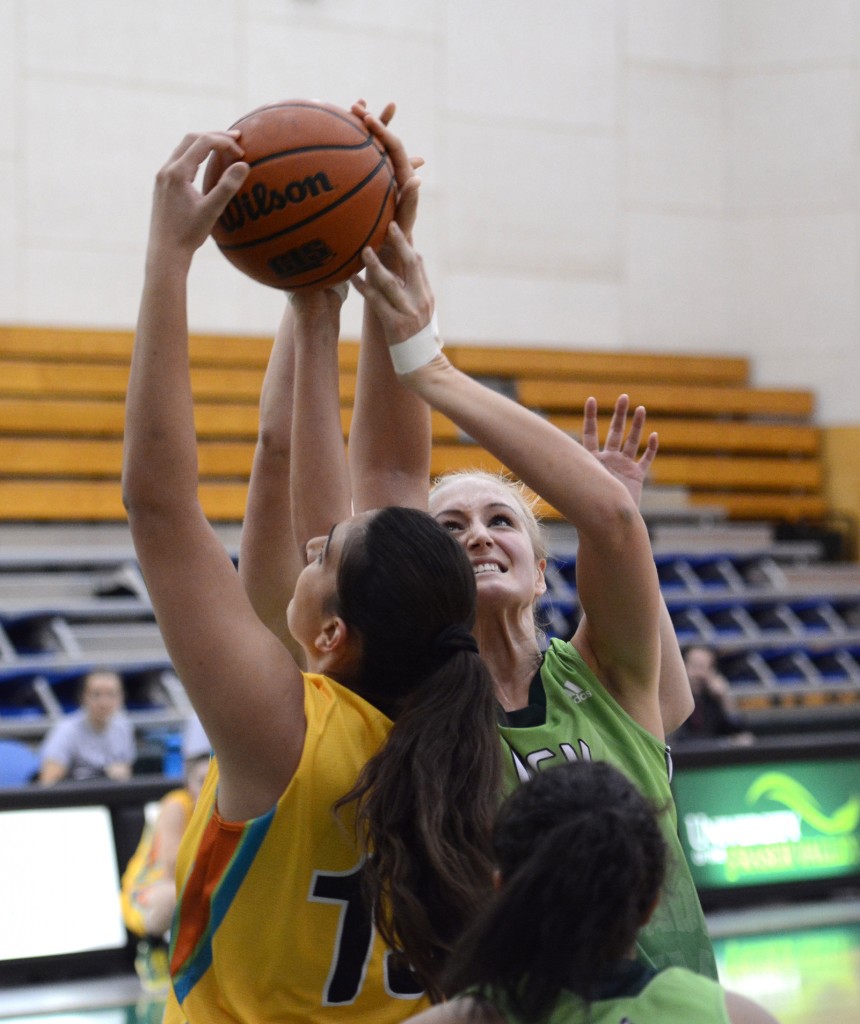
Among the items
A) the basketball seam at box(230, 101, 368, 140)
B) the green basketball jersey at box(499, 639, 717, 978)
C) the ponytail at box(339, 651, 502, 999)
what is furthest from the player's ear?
the basketball seam at box(230, 101, 368, 140)

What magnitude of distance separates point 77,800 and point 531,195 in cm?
784

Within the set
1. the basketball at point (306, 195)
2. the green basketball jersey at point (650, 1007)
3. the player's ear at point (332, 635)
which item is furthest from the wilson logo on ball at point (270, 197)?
the green basketball jersey at point (650, 1007)

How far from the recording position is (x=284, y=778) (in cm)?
170

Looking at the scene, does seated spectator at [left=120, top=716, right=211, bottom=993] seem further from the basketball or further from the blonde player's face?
the basketball

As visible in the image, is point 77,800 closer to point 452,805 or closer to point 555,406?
point 452,805

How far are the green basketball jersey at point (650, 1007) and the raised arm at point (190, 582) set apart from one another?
1.37 feet

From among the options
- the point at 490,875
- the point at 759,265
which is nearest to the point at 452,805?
the point at 490,875

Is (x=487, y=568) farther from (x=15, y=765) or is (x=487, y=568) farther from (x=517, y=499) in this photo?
(x=15, y=765)

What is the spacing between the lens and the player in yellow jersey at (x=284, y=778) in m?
1.67

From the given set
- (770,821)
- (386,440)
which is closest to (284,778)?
(386,440)

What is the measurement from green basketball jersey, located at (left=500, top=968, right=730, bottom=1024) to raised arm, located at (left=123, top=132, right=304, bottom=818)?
1.37ft

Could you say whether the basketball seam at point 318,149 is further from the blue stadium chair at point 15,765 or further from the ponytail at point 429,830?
the blue stadium chair at point 15,765

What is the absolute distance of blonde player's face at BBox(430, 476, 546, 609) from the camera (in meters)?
2.17

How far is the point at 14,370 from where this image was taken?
10.3 meters
